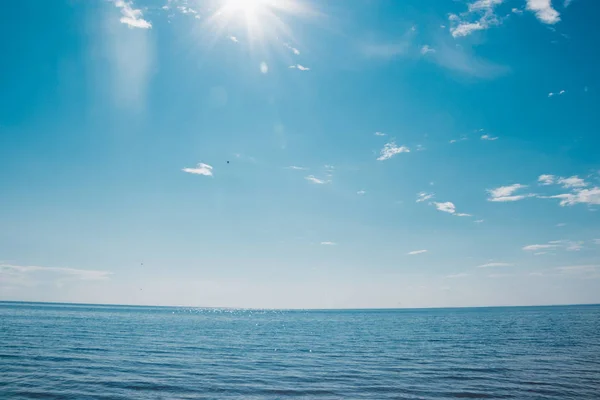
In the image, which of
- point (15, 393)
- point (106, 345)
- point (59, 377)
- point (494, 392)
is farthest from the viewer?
point (106, 345)

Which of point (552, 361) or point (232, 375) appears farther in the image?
point (552, 361)

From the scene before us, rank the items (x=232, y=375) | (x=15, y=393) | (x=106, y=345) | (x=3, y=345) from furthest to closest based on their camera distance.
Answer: (x=106, y=345), (x=3, y=345), (x=232, y=375), (x=15, y=393)

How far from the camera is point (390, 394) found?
20688 millimetres

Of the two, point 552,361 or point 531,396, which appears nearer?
point 531,396

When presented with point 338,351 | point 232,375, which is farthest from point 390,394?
point 338,351

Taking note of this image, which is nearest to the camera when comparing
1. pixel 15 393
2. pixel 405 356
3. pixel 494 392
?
pixel 15 393

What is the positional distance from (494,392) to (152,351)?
30838 mm

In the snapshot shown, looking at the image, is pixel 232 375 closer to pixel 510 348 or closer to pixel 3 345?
pixel 3 345

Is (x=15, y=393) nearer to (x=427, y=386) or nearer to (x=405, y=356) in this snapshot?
(x=427, y=386)

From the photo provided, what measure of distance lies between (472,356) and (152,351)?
31834 millimetres

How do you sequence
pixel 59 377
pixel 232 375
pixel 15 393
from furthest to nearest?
pixel 232 375 < pixel 59 377 < pixel 15 393

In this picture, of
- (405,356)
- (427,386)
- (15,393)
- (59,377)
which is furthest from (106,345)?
(427,386)

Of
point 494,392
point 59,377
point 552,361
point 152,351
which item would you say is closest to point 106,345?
point 152,351

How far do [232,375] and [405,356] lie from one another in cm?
1806
